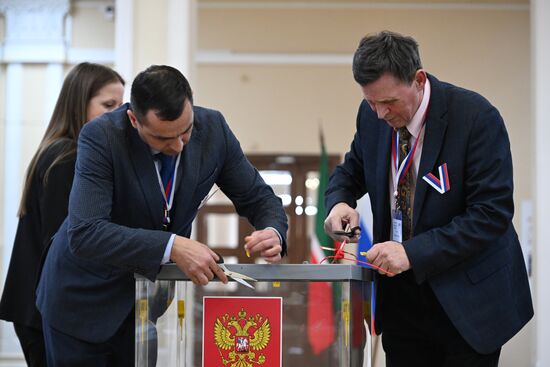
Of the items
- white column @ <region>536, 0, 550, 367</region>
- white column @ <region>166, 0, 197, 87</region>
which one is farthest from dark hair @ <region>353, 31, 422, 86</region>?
white column @ <region>536, 0, 550, 367</region>

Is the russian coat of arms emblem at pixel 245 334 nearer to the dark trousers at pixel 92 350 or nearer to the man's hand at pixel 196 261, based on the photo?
the man's hand at pixel 196 261

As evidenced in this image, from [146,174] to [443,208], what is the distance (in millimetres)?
696

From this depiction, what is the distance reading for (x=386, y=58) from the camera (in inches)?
76.2

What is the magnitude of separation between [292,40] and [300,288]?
7.36m

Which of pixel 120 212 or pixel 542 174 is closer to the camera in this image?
pixel 120 212

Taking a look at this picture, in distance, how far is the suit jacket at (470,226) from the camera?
1.93 m

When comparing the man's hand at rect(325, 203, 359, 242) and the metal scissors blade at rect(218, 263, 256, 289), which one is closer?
the metal scissors blade at rect(218, 263, 256, 289)

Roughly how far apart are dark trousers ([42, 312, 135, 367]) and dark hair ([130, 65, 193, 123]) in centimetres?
54

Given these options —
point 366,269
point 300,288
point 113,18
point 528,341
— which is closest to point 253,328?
→ point 300,288

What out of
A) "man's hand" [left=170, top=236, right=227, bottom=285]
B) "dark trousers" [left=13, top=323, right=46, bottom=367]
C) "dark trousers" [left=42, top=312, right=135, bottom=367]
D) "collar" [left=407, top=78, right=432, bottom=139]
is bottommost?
"dark trousers" [left=13, top=323, right=46, bottom=367]

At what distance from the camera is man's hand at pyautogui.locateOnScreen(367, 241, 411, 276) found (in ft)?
6.15

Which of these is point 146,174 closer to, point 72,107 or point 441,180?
point 441,180

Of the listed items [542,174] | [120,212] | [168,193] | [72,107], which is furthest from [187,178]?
[542,174]

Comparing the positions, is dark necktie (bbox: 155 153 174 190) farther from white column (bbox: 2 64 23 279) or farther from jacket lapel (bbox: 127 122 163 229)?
white column (bbox: 2 64 23 279)
